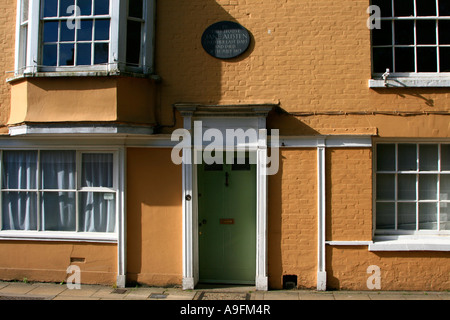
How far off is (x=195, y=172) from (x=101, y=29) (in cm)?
282

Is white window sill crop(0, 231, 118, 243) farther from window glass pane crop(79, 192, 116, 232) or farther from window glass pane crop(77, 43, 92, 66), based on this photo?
window glass pane crop(77, 43, 92, 66)

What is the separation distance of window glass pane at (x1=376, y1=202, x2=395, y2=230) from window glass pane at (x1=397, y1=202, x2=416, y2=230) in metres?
0.12

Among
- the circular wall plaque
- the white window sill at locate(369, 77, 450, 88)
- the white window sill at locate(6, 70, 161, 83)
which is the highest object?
the circular wall plaque

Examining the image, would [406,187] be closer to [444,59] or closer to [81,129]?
[444,59]

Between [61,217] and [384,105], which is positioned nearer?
[384,105]

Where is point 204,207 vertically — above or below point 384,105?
below

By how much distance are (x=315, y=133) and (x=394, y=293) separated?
2876 millimetres

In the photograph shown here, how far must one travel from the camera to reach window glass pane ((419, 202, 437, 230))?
23.3 feet

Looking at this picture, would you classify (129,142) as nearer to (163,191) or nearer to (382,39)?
(163,191)

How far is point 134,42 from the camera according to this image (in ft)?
23.1

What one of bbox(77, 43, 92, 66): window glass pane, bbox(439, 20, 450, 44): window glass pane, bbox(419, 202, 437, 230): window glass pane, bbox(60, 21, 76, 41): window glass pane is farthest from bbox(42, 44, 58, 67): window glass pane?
bbox(419, 202, 437, 230): window glass pane

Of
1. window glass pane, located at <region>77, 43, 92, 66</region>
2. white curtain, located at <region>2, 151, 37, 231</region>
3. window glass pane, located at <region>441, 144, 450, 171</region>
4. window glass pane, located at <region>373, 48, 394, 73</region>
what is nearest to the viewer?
window glass pane, located at <region>77, 43, 92, 66</region>

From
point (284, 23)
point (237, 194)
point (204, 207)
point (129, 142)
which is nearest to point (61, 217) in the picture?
point (129, 142)

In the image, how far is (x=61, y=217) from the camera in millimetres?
7434
